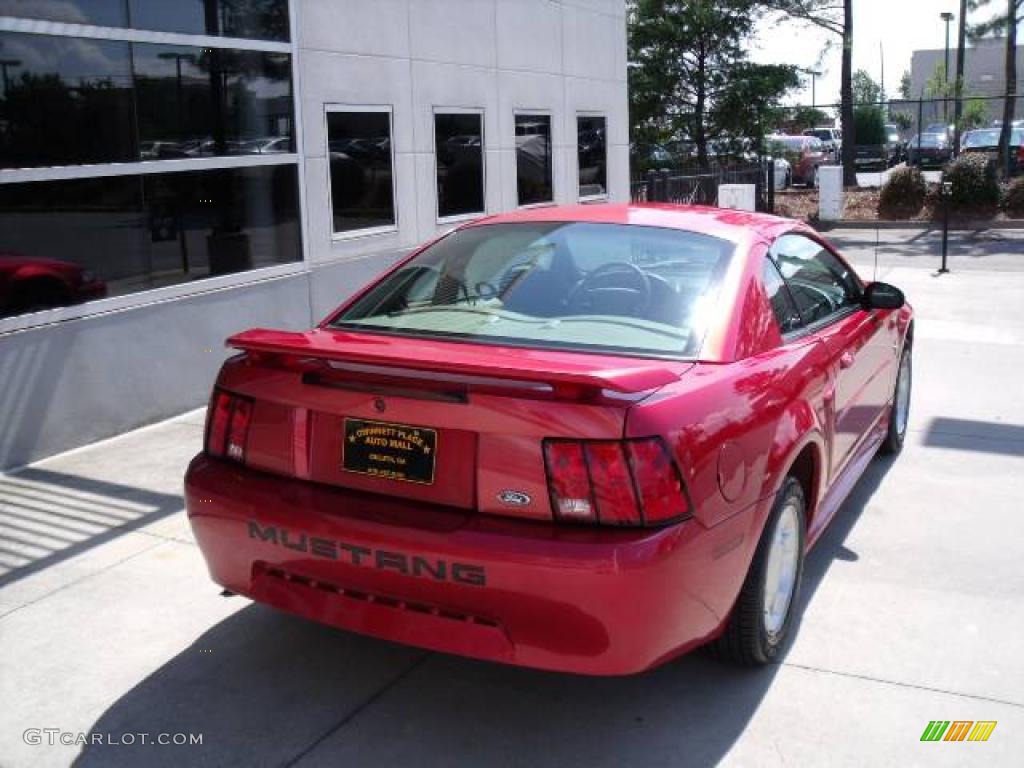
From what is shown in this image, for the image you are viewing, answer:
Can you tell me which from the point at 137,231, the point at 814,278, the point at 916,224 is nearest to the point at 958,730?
the point at 814,278

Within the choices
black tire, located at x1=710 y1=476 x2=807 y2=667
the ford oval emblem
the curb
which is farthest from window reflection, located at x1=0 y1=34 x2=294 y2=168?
the curb

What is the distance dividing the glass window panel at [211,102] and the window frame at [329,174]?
1.69 ft

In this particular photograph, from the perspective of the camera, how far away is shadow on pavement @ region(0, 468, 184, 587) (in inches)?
197

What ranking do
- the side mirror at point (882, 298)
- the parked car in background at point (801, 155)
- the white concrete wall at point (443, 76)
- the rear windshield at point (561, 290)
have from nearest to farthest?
the rear windshield at point (561, 290) → the side mirror at point (882, 298) → the white concrete wall at point (443, 76) → the parked car in background at point (801, 155)

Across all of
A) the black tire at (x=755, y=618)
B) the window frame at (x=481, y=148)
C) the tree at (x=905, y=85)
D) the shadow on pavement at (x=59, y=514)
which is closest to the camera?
the black tire at (x=755, y=618)

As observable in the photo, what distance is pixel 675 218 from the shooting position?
177 inches

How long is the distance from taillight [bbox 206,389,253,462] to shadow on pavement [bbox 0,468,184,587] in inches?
63.9

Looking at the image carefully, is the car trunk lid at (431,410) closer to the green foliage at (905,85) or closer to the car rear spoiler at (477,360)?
the car rear spoiler at (477,360)

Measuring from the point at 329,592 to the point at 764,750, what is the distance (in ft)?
4.61

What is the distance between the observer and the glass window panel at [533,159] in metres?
12.4

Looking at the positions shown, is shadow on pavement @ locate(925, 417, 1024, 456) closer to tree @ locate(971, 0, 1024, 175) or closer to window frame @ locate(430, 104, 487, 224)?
window frame @ locate(430, 104, 487, 224)

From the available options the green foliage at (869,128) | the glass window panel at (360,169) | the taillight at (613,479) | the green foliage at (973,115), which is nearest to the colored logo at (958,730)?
the taillight at (613,479)

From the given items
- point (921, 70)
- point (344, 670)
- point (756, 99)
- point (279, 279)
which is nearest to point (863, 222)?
point (756, 99)

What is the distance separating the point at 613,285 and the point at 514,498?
4.02 feet
